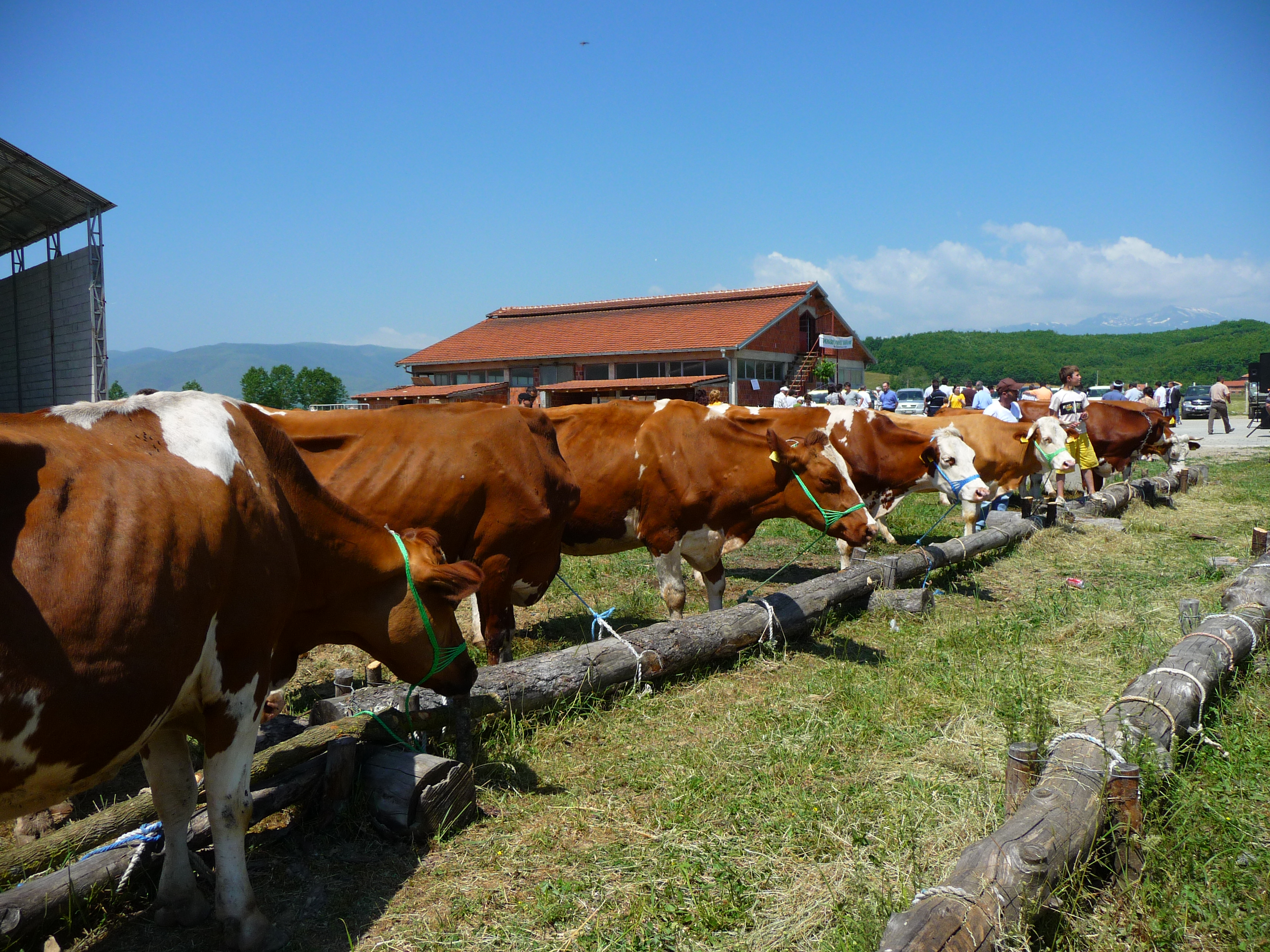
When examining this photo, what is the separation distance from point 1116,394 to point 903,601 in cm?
1692

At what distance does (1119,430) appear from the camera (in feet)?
49.4

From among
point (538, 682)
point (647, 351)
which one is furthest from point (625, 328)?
point (538, 682)

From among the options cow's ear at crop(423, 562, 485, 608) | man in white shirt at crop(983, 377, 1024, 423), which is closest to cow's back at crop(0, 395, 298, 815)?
cow's ear at crop(423, 562, 485, 608)

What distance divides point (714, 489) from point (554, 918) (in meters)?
4.56

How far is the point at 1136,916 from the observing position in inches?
123

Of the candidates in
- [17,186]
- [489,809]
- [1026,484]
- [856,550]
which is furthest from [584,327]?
[489,809]

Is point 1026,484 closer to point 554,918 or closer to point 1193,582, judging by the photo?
point 1193,582

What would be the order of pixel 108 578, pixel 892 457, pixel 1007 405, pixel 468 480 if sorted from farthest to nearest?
pixel 1007 405 < pixel 892 457 < pixel 468 480 < pixel 108 578

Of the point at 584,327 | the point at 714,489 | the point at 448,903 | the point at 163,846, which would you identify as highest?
the point at 584,327

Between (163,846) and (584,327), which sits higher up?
(584,327)

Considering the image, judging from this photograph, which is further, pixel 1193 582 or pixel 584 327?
pixel 584 327

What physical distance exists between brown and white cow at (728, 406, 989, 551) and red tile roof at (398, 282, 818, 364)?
90.0ft

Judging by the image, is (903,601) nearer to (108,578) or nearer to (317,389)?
(108,578)

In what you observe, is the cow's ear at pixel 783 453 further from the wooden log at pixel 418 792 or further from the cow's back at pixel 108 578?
the cow's back at pixel 108 578
